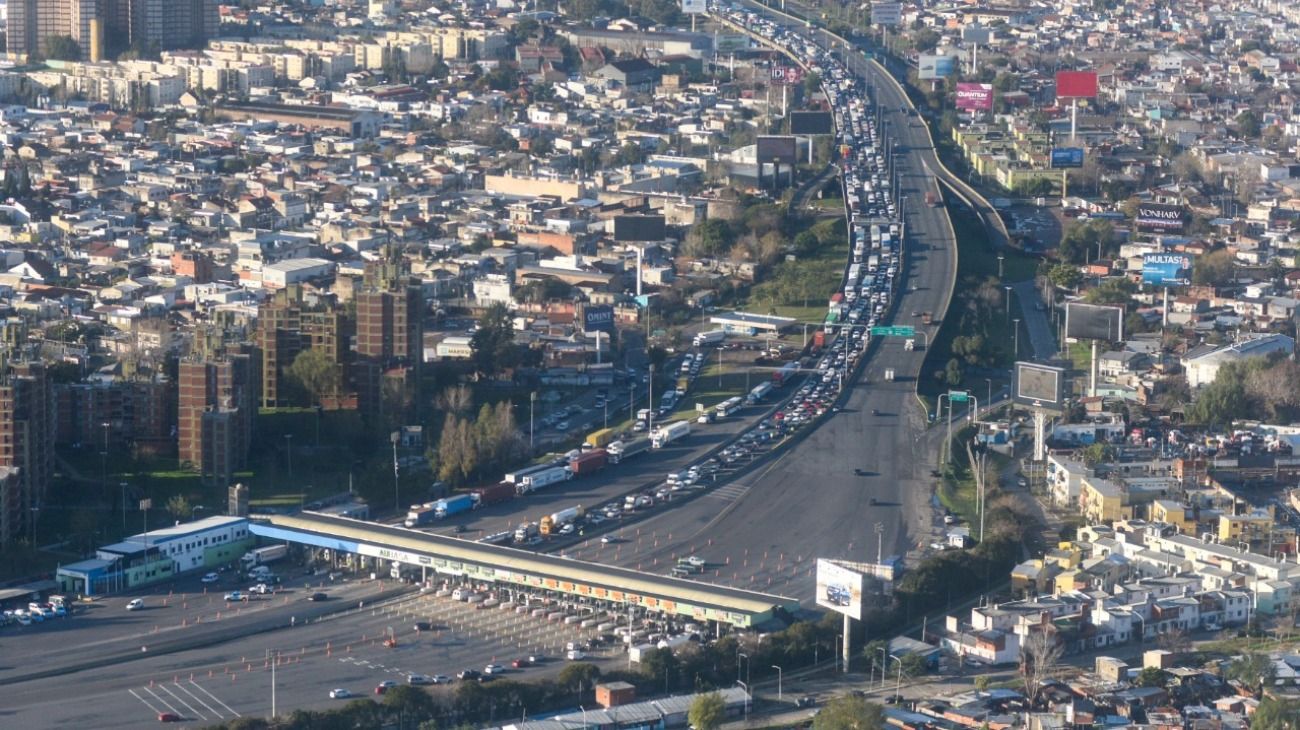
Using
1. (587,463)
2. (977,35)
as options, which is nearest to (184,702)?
(587,463)

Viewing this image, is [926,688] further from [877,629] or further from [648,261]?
[648,261]

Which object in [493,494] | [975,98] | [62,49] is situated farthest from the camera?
[62,49]

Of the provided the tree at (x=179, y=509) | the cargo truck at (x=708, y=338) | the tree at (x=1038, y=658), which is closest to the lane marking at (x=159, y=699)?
the tree at (x=179, y=509)

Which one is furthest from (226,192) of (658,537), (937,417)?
(658,537)

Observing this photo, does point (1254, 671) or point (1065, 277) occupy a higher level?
point (1065, 277)

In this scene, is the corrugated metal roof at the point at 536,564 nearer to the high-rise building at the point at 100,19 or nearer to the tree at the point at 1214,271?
the tree at the point at 1214,271

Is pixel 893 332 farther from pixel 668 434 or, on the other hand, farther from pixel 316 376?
pixel 316 376

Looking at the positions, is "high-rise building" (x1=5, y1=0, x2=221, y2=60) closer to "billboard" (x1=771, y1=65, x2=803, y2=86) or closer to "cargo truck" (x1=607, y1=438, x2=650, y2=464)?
"billboard" (x1=771, y1=65, x2=803, y2=86)
